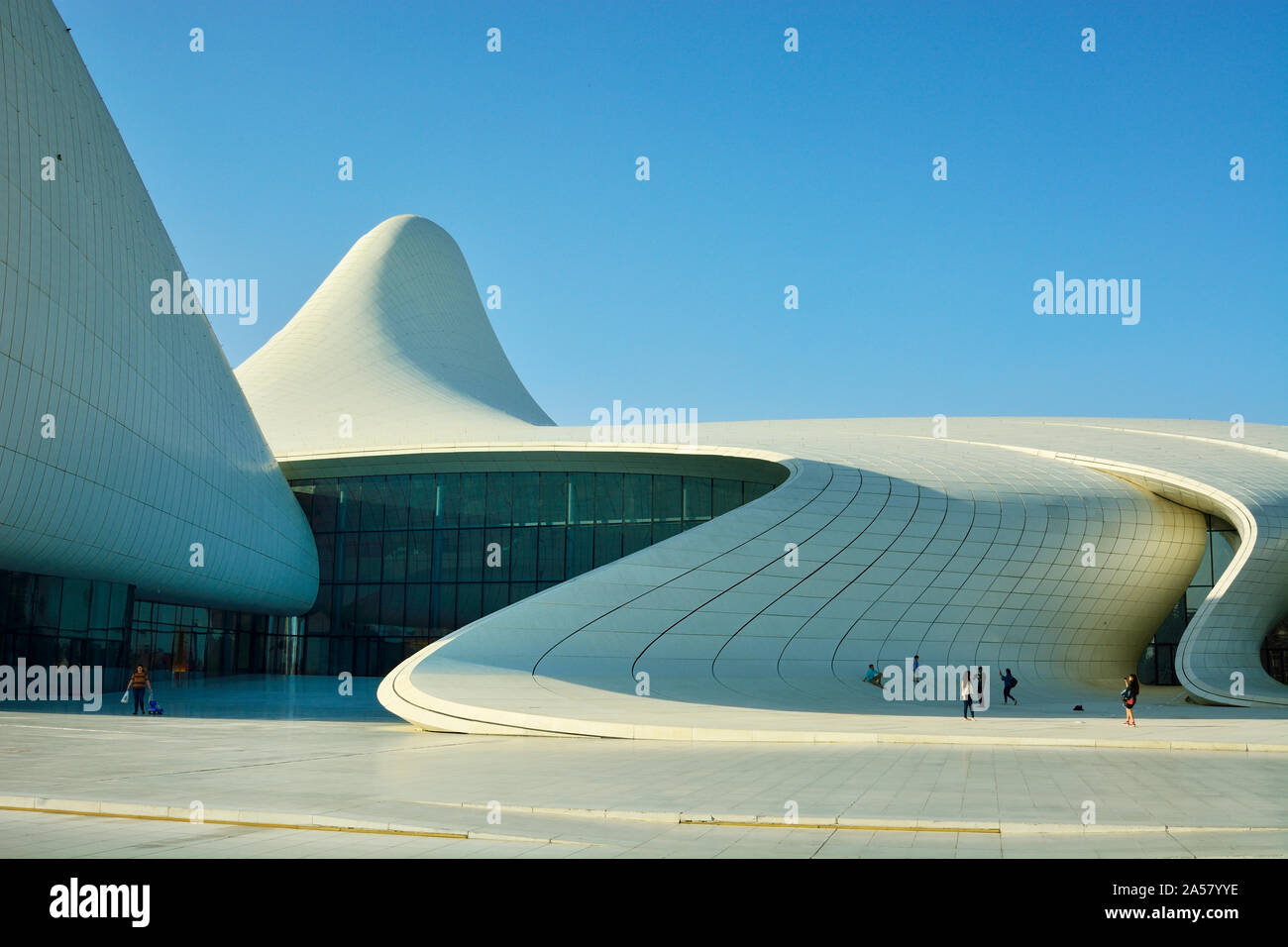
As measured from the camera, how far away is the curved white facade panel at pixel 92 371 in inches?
629

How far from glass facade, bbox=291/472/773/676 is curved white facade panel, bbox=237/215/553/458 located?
6.20 feet

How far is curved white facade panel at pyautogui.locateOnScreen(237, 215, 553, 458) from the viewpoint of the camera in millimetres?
35906

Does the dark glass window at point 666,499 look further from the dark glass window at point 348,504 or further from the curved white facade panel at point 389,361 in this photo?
the dark glass window at point 348,504

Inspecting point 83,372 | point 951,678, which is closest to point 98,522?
point 83,372

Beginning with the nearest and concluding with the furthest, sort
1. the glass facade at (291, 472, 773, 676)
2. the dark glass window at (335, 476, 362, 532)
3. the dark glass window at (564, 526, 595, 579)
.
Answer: the glass facade at (291, 472, 773, 676)
the dark glass window at (564, 526, 595, 579)
the dark glass window at (335, 476, 362, 532)

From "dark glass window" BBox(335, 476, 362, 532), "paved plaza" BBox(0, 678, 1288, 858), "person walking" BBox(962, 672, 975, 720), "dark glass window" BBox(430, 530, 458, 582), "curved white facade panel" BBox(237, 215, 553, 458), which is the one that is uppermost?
"curved white facade panel" BBox(237, 215, 553, 458)

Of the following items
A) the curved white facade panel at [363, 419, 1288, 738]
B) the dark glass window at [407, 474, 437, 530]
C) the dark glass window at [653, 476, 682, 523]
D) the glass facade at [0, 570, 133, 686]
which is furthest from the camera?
the dark glass window at [407, 474, 437, 530]

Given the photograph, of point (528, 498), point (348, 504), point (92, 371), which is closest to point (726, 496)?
point (528, 498)

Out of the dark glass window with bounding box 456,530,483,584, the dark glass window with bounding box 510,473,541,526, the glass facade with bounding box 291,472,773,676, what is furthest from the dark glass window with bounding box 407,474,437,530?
the dark glass window with bounding box 510,473,541,526

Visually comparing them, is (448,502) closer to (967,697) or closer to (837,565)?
(837,565)

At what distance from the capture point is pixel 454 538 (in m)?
34.4

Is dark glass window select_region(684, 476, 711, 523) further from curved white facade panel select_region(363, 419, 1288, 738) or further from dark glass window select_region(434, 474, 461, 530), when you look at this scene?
dark glass window select_region(434, 474, 461, 530)

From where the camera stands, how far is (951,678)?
26.7 m
